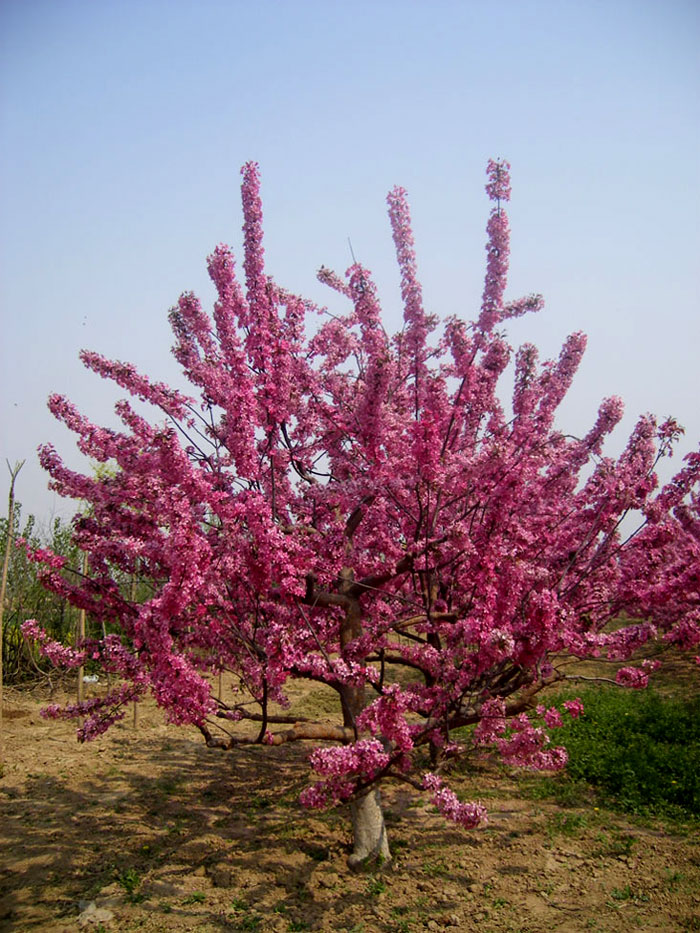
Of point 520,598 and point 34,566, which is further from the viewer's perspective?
point 34,566

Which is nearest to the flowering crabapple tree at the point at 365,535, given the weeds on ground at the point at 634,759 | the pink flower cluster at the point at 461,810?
the pink flower cluster at the point at 461,810

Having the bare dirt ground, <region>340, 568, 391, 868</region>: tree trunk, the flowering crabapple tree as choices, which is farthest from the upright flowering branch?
the bare dirt ground

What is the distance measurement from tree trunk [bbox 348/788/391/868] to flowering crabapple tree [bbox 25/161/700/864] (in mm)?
21

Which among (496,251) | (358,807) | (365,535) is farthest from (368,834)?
(496,251)

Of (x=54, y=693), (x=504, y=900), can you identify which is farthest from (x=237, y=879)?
(x=54, y=693)

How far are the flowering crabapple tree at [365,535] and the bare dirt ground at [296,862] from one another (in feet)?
2.29

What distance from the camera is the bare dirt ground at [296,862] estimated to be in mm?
5133

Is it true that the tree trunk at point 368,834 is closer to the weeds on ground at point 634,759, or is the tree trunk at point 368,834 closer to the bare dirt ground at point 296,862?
the bare dirt ground at point 296,862

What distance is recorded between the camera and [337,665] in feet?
15.8

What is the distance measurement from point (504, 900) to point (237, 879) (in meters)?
2.30

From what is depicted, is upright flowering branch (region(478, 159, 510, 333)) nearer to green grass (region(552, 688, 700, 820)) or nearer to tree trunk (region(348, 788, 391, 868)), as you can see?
tree trunk (region(348, 788, 391, 868))

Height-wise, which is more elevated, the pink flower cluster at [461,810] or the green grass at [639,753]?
the pink flower cluster at [461,810]

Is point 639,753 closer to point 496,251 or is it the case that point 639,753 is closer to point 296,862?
point 296,862

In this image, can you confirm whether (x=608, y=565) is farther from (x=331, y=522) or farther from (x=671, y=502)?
(x=331, y=522)
